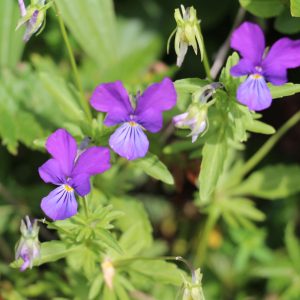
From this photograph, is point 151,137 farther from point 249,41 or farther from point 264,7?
point 249,41

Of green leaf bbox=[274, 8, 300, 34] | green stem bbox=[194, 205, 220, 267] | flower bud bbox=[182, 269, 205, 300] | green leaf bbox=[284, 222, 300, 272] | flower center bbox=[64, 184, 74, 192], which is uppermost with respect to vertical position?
flower center bbox=[64, 184, 74, 192]

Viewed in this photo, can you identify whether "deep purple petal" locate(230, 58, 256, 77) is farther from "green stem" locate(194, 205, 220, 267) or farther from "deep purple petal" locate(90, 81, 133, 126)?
"green stem" locate(194, 205, 220, 267)

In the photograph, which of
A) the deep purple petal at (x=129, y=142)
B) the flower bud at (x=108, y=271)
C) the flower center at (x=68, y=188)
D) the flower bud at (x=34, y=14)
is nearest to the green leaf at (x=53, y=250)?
the flower bud at (x=108, y=271)

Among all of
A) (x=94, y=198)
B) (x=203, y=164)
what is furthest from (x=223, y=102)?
(x=94, y=198)

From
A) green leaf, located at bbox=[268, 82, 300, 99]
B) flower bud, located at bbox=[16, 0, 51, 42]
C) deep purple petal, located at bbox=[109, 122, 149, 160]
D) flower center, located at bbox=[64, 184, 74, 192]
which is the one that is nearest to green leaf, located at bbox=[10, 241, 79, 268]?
flower center, located at bbox=[64, 184, 74, 192]

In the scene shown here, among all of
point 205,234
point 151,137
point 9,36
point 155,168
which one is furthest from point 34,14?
point 205,234

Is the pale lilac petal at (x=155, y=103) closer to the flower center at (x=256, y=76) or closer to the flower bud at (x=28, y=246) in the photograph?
the flower center at (x=256, y=76)
